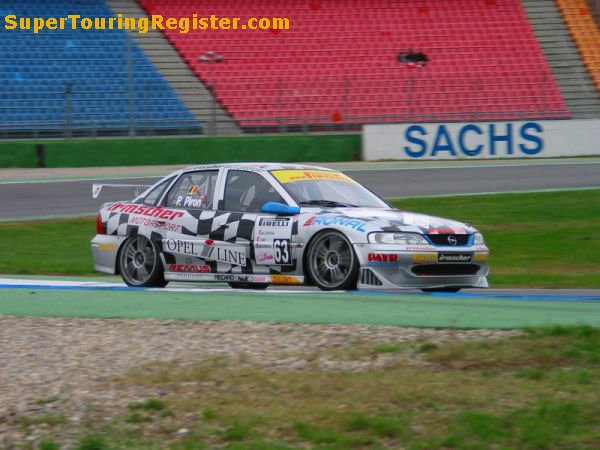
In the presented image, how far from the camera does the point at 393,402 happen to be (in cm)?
567

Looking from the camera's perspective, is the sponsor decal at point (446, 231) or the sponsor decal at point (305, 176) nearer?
the sponsor decal at point (446, 231)

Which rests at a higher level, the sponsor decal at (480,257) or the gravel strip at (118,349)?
the sponsor decal at (480,257)

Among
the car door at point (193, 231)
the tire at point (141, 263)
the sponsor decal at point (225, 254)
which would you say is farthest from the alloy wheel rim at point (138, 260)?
the sponsor decal at point (225, 254)

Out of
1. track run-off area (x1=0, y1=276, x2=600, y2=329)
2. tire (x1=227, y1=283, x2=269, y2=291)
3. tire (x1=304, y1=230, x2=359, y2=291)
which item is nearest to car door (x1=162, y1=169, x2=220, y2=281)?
tire (x1=227, y1=283, x2=269, y2=291)

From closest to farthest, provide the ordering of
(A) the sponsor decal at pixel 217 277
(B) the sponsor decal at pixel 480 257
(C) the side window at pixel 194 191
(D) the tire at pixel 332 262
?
1. (D) the tire at pixel 332 262
2. (B) the sponsor decal at pixel 480 257
3. (A) the sponsor decal at pixel 217 277
4. (C) the side window at pixel 194 191

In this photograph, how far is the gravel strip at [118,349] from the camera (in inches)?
238

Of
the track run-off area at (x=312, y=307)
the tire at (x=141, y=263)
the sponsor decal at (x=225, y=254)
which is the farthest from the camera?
the tire at (x=141, y=263)

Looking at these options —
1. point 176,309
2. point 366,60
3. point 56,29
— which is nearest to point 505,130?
point 366,60

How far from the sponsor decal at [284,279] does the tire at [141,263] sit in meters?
1.37

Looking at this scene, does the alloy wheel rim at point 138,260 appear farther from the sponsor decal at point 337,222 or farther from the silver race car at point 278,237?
the sponsor decal at point 337,222

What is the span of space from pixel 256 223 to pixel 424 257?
160 cm

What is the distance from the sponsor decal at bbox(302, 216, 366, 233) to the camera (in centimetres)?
938

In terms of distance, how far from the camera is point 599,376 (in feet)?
19.5

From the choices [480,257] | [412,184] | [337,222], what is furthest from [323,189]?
[412,184]
